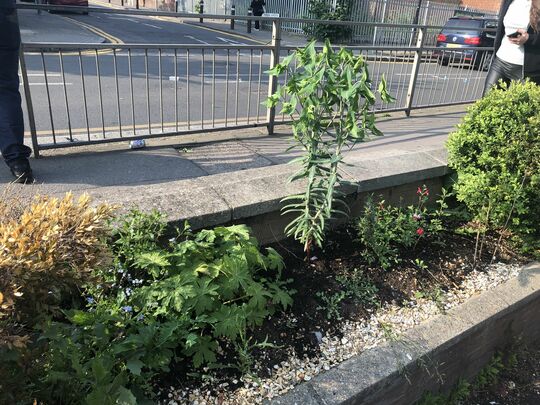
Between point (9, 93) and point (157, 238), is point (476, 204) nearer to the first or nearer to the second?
point (157, 238)

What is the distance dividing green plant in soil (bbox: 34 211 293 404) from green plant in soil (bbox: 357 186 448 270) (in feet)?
2.51

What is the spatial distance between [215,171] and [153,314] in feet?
9.24

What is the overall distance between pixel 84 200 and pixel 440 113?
7964 millimetres

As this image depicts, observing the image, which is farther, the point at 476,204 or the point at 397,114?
the point at 397,114

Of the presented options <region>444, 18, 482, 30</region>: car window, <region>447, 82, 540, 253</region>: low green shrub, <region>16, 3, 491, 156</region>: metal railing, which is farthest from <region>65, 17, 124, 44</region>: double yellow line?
<region>447, 82, 540, 253</region>: low green shrub

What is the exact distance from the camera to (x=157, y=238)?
8.37 ft

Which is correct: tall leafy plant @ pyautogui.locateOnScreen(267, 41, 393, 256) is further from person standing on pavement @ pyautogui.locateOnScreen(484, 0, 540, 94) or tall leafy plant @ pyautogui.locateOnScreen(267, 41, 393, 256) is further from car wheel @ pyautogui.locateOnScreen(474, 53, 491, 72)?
car wheel @ pyautogui.locateOnScreen(474, 53, 491, 72)

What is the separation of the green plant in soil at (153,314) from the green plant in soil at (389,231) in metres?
0.76

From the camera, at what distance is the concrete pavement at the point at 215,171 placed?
292 centimetres

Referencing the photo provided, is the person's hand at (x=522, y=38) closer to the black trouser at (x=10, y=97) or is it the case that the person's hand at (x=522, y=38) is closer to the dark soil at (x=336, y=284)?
the dark soil at (x=336, y=284)

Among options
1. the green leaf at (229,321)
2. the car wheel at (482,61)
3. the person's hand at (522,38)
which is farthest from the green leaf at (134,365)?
the car wheel at (482,61)

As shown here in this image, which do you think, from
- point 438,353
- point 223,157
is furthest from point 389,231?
point 223,157

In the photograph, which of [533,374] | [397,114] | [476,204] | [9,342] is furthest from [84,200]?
[397,114]

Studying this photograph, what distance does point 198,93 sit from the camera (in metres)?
9.17
